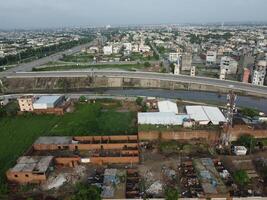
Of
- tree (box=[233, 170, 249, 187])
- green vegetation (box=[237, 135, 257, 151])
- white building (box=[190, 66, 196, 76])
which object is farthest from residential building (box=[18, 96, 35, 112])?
white building (box=[190, 66, 196, 76])

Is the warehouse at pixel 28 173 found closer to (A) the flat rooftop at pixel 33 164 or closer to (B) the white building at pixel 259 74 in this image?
(A) the flat rooftop at pixel 33 164

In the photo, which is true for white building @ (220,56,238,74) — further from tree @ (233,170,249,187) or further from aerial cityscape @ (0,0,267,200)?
tree @ (233,170,249,187)

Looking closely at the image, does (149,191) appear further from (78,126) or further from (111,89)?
(111,89)

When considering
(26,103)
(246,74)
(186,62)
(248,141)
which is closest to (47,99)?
(26,103)

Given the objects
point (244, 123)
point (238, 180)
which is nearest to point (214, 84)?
point (244, 123)

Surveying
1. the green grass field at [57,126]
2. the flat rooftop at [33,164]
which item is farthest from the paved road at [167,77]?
the flat rooftop at [33,164]

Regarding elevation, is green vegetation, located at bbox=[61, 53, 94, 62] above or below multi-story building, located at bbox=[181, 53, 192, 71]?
below

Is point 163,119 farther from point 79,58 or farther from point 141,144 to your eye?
point 79,58
